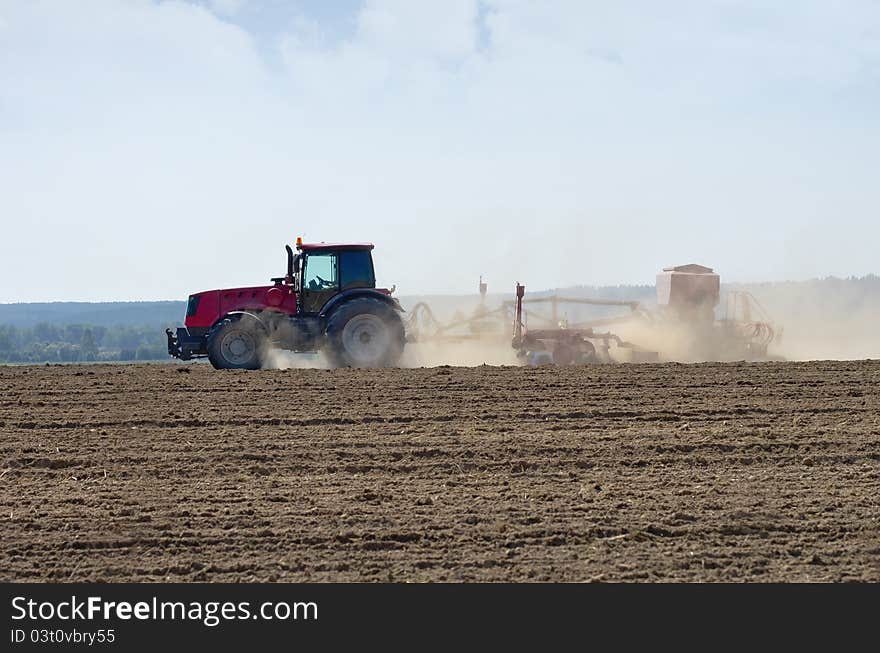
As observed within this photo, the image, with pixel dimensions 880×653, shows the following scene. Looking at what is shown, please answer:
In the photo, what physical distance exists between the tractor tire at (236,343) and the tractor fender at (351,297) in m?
1.02

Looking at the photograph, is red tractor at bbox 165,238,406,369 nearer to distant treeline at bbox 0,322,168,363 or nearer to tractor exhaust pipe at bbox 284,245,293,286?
tractor exhaust pipe at bbox 284,245,293,286

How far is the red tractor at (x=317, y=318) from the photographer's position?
17.2m

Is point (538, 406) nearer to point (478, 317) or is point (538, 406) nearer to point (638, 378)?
point (638, 378)

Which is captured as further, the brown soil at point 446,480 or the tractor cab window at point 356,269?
the tractor cab window at point 356,269

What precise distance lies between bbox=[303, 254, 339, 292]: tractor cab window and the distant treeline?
151ft

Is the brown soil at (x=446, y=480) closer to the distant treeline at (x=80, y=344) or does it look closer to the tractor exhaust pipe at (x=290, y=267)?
the tractor exhaust pipe at (x=290, y=267)

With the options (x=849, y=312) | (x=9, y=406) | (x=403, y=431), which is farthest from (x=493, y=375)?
(x=849, y=312)

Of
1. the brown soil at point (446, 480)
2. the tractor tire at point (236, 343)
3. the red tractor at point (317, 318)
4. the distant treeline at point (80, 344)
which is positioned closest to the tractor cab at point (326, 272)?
the red tractor at point (317, 318)

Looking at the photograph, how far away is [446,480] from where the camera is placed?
353 inches

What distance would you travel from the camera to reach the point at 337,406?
1259 cm

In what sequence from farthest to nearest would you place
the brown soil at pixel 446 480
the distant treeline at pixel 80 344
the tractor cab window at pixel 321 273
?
the distant treeline at pixel 80 344 → the tractor cab window at pixel 321 273 → the brown soil at pixel 446 480

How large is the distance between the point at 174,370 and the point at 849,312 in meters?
14.9

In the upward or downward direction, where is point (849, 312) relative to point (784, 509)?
upward

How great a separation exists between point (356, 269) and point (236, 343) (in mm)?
2132
